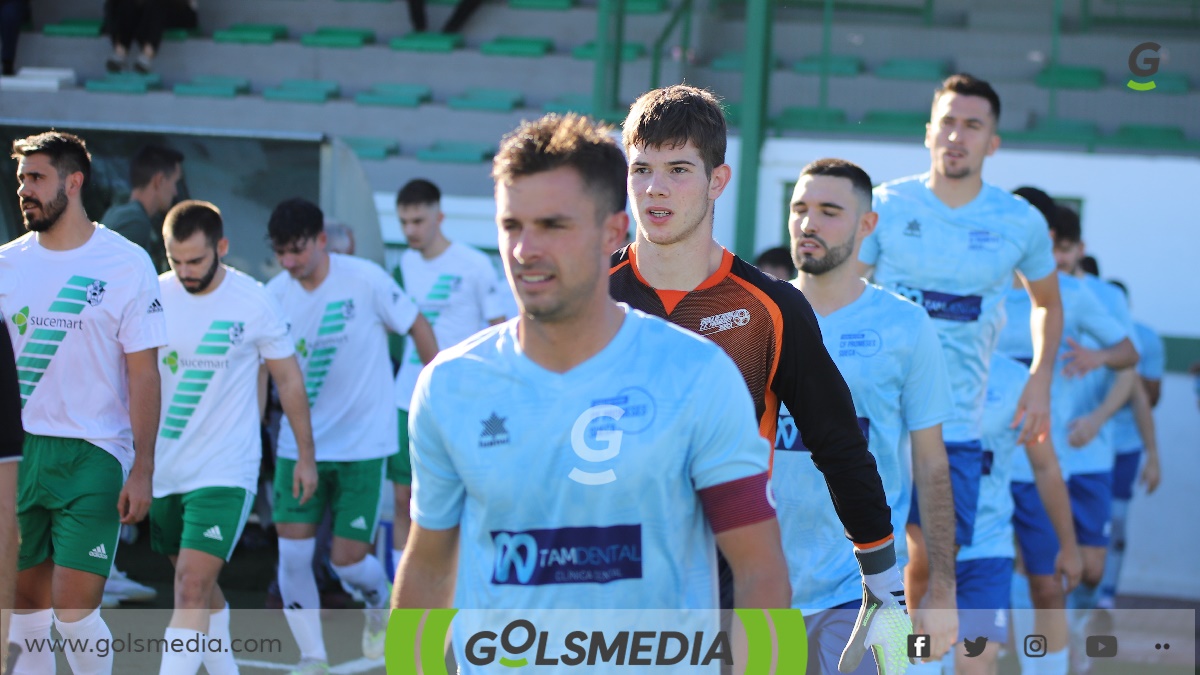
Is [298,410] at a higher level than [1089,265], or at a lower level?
lower

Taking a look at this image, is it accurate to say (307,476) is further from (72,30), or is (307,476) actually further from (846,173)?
(72,30)

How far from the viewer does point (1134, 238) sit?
10.6 m

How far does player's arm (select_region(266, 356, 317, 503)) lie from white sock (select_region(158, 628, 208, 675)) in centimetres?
116

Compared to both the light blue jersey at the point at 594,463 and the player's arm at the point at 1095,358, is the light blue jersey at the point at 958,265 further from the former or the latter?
the light blue jersey at the point at 594,463

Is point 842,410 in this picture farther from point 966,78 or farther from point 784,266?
point 784,266

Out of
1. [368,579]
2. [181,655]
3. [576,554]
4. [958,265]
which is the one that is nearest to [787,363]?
[576,554]

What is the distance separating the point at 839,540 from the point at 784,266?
3.83 m

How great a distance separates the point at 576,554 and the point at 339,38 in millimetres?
13824

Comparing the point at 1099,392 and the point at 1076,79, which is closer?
the point at 1099,392

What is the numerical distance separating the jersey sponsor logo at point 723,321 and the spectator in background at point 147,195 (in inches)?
194

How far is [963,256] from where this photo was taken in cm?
591

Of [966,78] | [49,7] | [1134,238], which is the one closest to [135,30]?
[49,7]

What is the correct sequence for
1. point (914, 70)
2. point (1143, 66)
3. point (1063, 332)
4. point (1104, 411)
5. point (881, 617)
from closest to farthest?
point (881, 617) < point (1063, 332) < point (1104, 411) < point (1143, 66) < point (914, 70)

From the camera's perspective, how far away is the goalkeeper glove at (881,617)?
373cm
